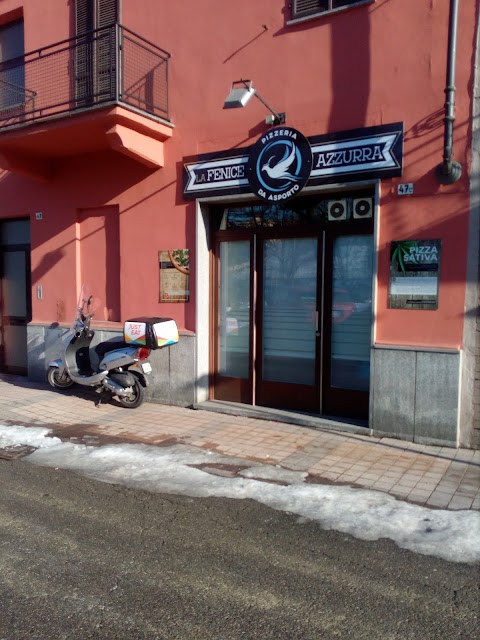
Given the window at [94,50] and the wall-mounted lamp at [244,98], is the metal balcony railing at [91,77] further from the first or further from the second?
the wall-mounted lamp at [244,98]

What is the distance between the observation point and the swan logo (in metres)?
6.82

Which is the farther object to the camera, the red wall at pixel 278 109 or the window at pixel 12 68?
the window at pixel 12 68

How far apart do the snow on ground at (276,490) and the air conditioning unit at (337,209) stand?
3378 mm

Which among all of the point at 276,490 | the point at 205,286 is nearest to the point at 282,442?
the point at 276,490

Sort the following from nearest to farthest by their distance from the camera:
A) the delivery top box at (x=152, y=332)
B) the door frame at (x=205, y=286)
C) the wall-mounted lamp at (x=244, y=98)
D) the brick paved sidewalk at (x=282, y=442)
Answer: the brick paved sidewalk at (x=282, y=442), the wall-mounted lamp at (x=244, y=98), the delivery top box at (x=152, y=332), the door frame at (x=205, y=286)

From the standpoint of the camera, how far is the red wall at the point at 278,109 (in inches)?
239

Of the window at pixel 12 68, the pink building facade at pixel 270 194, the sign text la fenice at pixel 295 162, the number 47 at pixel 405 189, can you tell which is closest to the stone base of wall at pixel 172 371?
the pink building facade at pixel 270 194

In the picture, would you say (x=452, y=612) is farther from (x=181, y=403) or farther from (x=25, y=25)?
(x=25, y=25)

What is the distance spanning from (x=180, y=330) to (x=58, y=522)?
163 inches

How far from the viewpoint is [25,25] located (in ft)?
31.1

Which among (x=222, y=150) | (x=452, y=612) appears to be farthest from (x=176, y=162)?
(x=452, y=612)

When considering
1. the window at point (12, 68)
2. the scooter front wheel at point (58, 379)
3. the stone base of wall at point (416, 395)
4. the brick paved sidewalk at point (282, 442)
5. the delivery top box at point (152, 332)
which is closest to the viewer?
the brick paved sidewalk at point (282, 442)

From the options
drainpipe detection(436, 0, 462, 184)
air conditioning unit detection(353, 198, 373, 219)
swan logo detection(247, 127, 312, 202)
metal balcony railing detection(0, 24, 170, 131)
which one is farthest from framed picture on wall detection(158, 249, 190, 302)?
Answer: drainpipe detection(436, 0, 462, 184)

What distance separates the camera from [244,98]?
6.54 meters
